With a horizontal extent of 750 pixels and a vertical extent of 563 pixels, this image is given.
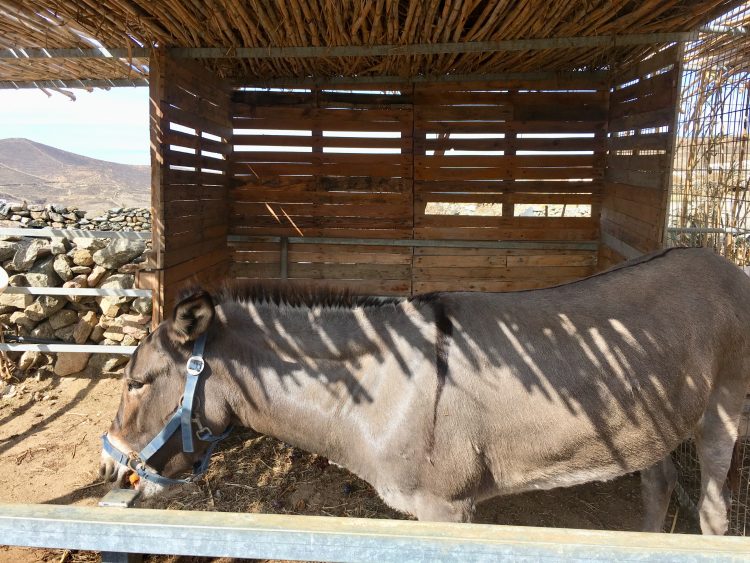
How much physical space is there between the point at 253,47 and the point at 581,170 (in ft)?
Result: 14.3

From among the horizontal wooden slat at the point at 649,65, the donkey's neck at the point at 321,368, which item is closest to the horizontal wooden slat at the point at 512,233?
the horizontal wooden slat at the point at 649,65

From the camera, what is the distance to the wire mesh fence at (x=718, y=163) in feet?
10.7

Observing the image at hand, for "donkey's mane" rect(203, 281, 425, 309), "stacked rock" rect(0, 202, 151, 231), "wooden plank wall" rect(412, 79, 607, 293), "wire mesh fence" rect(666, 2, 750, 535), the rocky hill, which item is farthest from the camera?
the rocky hill

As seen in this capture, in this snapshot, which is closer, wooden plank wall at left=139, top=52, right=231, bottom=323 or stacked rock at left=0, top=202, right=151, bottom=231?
wooden plank wall at left=139, top=52, right=231, bottom=323

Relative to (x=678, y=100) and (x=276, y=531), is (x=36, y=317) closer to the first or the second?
(x=276, y=531)

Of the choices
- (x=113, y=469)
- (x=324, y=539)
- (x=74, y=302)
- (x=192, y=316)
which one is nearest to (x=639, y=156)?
(x=192, y=316)

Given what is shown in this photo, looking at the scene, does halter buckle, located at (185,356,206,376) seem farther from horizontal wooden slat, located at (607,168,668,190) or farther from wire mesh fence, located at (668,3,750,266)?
horizontal wooden slat, located at (607,168,668,190)

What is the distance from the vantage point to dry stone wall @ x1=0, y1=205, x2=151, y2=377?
6012mm

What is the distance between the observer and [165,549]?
984mm

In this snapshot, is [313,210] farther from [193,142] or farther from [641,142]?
[641,142]

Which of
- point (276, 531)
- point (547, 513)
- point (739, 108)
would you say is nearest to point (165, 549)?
point (276, 531)

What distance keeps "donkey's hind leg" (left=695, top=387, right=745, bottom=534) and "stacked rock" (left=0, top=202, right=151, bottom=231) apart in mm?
8734

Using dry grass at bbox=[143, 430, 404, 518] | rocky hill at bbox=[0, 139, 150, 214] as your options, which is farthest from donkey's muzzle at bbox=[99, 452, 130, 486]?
rocky hill at bbox=[0, 139, 150, 214]

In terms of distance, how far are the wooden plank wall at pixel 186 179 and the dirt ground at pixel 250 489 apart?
4.61ft
